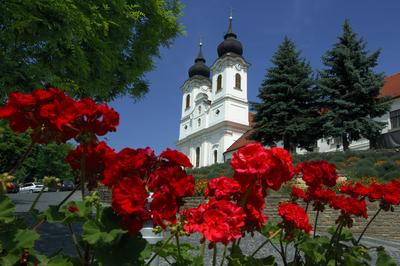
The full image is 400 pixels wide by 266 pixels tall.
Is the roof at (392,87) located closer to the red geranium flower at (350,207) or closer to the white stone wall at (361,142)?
the white stone wall at (361,142)

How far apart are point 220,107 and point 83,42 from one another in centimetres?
4179

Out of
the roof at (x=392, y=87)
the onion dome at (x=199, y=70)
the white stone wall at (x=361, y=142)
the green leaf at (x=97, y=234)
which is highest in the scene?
the onion dome at (x=199, y=70)

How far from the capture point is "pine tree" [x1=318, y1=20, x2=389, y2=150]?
80.2 ft

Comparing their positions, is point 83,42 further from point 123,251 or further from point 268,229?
point 123,251

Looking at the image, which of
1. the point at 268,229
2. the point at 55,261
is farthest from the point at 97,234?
the point at 268,229

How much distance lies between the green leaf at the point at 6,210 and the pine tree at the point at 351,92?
80.8 feet

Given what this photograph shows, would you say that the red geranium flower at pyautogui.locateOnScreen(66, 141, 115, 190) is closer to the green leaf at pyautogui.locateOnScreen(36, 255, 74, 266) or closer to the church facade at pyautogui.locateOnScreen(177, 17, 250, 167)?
the green leaf at pyautogui.locateOnScreen(36, 255, 74, 266)

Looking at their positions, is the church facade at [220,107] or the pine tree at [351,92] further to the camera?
the church facade at [220,107]

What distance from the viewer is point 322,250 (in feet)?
7.95

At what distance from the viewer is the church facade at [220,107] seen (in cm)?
4806

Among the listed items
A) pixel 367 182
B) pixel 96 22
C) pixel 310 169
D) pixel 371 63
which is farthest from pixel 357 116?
pixel 310 169

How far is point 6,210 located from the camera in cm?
156

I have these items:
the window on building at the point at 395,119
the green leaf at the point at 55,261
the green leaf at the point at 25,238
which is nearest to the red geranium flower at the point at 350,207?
the green leaf at the point at 55,261

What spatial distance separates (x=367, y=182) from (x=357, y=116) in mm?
11430
